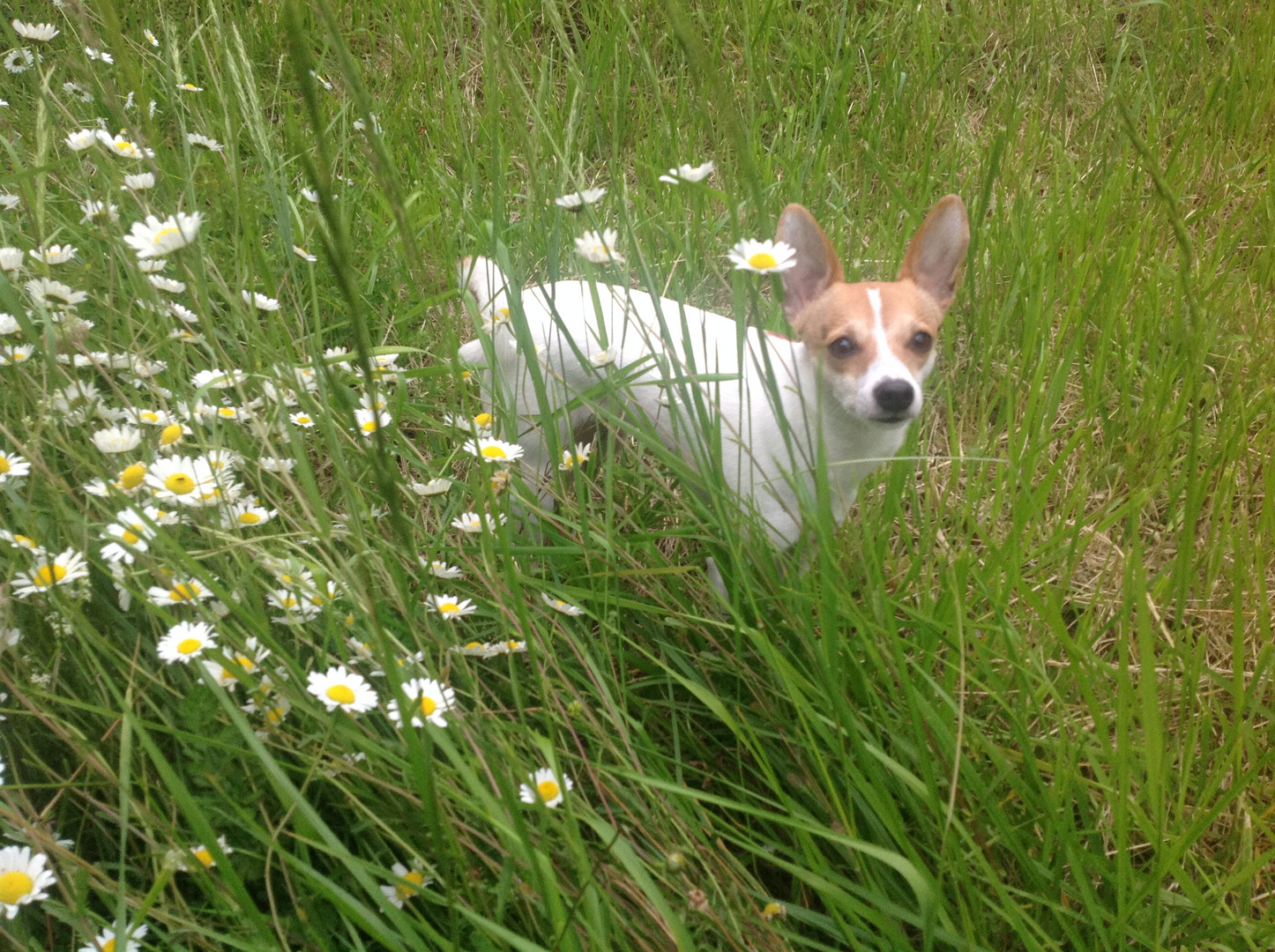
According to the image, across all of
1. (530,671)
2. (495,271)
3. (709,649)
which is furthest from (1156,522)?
(495,271)

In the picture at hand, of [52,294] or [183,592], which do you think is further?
[52,294]

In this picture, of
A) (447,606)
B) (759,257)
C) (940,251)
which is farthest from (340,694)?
(940,251)

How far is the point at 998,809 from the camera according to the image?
0.97m

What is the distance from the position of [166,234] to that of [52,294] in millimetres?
480

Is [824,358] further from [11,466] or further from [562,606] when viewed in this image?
[11,466]

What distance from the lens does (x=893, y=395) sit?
1.52 meters

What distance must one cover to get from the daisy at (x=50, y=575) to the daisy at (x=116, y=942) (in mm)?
327

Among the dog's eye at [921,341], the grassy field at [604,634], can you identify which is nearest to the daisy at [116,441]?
the grassy field at [604,634]

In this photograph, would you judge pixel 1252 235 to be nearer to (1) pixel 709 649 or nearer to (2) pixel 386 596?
(1) pixel 709 649

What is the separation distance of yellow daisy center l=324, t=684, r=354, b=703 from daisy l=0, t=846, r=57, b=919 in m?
0.26

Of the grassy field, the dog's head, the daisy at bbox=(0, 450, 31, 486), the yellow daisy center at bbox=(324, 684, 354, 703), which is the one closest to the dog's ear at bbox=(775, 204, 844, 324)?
the dog's head

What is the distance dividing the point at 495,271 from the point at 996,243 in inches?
44.0

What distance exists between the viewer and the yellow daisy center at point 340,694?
34.3 inches

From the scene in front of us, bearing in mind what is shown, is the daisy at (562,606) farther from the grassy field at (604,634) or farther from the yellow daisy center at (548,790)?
the yellow daisy center at (548,790)
